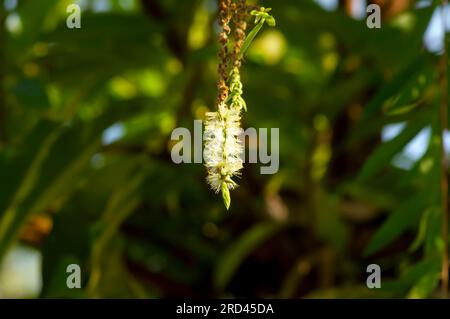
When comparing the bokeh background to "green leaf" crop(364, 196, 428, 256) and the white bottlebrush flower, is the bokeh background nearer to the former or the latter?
"green leaf" crop(364, 196, 428, 256)

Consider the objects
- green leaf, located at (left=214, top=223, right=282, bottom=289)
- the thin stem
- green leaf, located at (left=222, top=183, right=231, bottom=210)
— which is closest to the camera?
green leaf, located at (left=222, top=183, right=231, bottom=210)

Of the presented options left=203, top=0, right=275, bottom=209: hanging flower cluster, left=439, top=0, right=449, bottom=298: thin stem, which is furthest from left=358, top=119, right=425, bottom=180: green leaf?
left=203, top=0, right=275, bottom=209: hanging flower cluster

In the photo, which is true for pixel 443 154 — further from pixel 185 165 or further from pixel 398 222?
pixel 185 165

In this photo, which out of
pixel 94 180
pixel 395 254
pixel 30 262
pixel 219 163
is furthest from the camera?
pixel 30 262

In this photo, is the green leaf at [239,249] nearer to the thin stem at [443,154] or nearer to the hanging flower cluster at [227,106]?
the thin stem at [443,154]

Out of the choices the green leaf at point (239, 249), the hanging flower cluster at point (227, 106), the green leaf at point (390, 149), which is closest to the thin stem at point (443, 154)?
the green leaf at point (390, 149)
